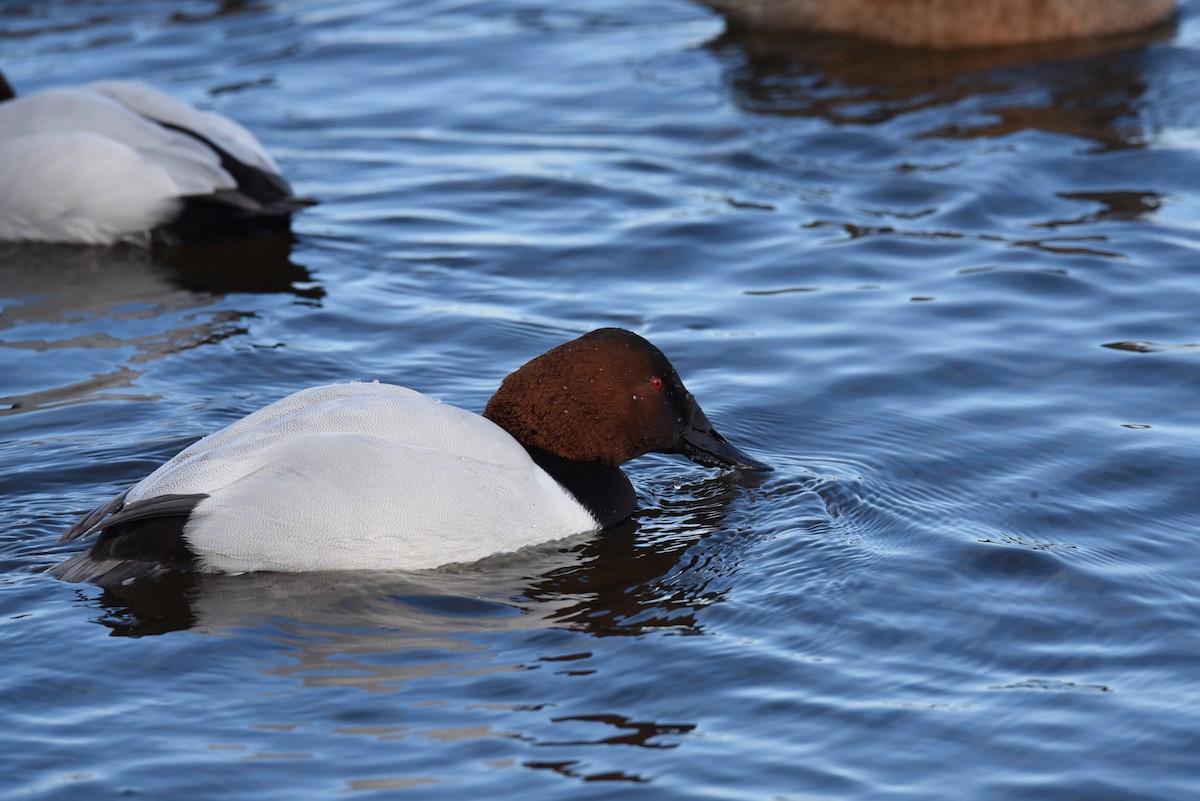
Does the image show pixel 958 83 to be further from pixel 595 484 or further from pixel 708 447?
pixel 595 484

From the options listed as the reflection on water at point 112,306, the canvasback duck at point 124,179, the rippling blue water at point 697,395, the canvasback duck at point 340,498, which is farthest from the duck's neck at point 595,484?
the canvasback duck at point 124,179

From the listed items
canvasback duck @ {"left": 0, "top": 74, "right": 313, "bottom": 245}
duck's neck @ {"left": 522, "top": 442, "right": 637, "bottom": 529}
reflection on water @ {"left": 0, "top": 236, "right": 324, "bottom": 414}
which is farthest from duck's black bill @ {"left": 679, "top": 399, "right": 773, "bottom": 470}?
canvasback duck @ {"left": 0, "top": 74, "right": 313, "bottom": 245}

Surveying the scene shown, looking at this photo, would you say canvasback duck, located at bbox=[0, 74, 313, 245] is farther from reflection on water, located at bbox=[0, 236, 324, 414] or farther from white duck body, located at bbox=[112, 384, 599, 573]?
white duck body, located at bbox=[112, 384, 599, 573]

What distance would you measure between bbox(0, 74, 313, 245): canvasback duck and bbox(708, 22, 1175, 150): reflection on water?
12.1 ft

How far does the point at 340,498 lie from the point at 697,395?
239cm

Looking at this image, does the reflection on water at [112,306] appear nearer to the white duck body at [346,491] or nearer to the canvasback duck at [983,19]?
the white duck body at [346,491]

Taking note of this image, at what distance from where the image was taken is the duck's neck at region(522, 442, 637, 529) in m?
6.18

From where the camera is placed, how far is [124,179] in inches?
365

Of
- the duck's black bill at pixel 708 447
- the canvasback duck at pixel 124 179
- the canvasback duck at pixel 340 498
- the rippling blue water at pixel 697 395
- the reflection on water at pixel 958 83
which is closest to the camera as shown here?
the rippling blue water at pixel 697 395

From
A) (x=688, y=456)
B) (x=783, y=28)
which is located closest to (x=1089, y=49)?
(x=783, y=28)

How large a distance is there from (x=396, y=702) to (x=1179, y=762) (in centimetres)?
216

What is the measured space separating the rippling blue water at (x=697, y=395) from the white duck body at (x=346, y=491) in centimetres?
11

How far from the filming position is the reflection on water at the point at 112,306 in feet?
25.4

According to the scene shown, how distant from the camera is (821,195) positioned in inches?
394
